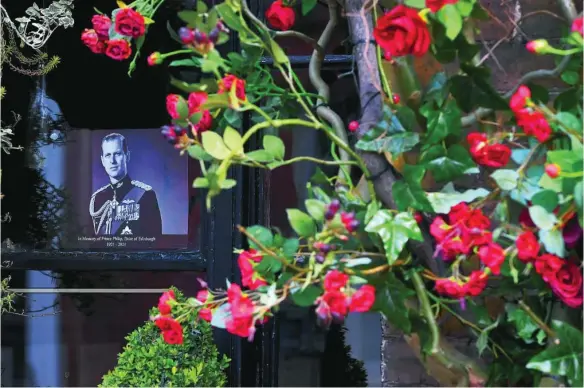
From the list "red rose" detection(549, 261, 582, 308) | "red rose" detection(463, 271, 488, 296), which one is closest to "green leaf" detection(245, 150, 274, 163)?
"red rose" detection(463, 271, 488, 296)

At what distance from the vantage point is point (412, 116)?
3.76 feet

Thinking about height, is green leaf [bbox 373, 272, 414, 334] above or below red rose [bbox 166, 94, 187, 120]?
below

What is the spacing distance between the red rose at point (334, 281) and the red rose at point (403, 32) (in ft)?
1.34

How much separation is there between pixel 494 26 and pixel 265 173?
36.0 inches

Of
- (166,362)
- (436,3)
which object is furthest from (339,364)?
(436,3)

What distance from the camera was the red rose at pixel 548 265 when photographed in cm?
101

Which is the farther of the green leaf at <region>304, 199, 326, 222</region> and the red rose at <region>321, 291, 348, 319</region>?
the green leaf at <region>304, 199, 326, 222</region>

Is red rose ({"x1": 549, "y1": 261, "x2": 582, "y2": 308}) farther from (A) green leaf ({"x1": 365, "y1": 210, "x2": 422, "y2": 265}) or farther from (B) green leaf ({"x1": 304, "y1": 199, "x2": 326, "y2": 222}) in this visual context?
(B) green leaf ({"x1": 304, "y1": 199, "x2": 326, "y2": 222})

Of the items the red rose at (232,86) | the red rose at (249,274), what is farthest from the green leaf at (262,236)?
the red rose at (232,86)

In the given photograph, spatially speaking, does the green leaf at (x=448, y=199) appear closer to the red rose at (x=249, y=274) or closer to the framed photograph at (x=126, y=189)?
the red rose at (x=249, y=274)

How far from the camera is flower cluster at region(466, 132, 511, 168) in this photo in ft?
3.59

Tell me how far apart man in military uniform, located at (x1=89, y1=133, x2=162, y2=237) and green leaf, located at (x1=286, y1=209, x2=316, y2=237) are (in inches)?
49.2

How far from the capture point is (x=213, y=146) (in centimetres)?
106

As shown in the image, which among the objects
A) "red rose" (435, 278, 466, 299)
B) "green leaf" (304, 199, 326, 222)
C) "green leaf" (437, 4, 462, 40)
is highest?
"green leaf" (437, 4, 462, 40)
